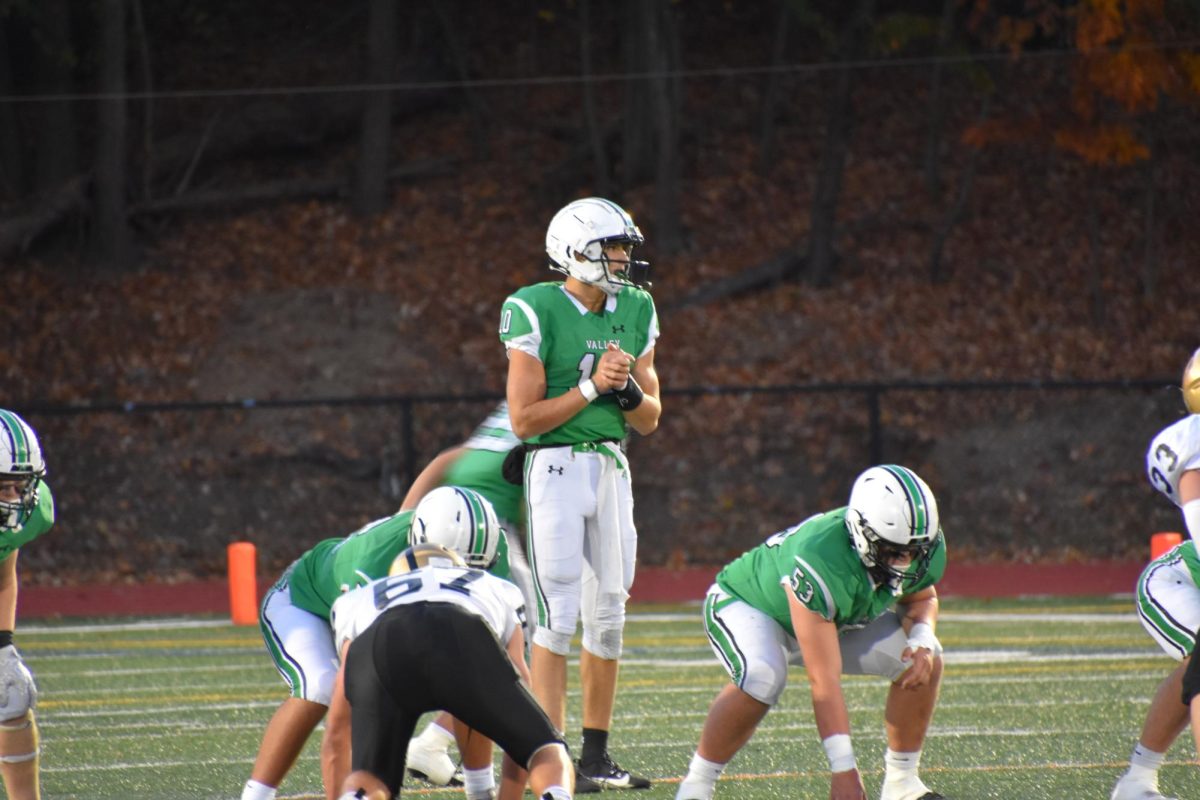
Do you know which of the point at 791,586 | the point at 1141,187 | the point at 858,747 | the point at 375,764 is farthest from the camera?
the point at 1141,187

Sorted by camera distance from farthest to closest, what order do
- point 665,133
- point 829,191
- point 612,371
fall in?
1. point 665,133
2. point 829,191
3. point 612,371

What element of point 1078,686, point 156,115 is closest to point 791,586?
point 1078,686

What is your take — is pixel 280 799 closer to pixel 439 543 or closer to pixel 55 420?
pixel 439 543

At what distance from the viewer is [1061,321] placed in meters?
16.9

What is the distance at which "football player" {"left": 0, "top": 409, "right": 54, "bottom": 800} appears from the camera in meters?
5.14

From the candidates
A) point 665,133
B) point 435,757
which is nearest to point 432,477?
point 435,757

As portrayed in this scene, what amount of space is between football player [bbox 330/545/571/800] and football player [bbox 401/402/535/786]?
1780 mm

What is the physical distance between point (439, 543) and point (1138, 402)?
38.3 ft

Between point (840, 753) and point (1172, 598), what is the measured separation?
132cm

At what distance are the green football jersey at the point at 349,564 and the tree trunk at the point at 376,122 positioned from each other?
13.9 m

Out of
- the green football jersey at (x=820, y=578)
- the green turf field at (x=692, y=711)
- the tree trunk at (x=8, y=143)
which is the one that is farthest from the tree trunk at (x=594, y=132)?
the green football jersey at (x=820, y=578)

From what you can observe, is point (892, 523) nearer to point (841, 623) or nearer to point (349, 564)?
point (841, 623)

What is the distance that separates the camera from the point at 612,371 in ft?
19.8

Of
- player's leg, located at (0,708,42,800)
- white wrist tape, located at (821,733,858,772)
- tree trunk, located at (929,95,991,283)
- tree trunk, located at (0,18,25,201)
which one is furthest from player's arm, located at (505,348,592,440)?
tree trunk, located at (0,18,25,201)
